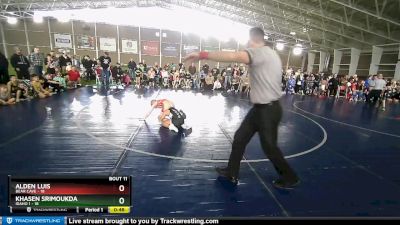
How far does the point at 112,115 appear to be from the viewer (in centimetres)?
761

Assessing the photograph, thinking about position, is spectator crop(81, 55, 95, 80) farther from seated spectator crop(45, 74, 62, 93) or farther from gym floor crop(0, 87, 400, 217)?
gym floor crop(0, 87, 400, 217)

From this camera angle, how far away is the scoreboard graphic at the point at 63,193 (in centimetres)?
213

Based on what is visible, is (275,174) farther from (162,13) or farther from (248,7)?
(162,13)

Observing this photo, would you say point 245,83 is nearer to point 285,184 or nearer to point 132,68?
point 132,68

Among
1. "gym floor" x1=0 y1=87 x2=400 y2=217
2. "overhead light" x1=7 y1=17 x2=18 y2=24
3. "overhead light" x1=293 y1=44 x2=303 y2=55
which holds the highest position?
"overhead light" x1=7 y1=17 x2=18 y2=24

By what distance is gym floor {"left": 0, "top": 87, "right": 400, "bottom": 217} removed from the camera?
3002 millimetres

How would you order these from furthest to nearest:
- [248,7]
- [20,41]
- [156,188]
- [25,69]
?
[20,41], [248,7], [25,69], [156,188]

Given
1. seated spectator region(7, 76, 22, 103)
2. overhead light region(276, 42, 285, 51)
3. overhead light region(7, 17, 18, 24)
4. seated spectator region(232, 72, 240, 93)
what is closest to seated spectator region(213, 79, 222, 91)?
seated spectator region(232, 72, 240, 93)

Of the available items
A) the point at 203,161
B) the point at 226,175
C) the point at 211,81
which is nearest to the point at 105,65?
the point at 211,81

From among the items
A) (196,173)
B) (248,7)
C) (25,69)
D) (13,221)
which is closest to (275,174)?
(196,173)

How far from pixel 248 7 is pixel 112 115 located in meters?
19.8

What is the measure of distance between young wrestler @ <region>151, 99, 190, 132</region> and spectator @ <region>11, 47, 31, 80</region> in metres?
7.84

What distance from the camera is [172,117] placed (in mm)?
6273

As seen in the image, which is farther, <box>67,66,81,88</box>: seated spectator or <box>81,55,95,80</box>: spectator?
<box>81,55,95,80</box>: spectator
